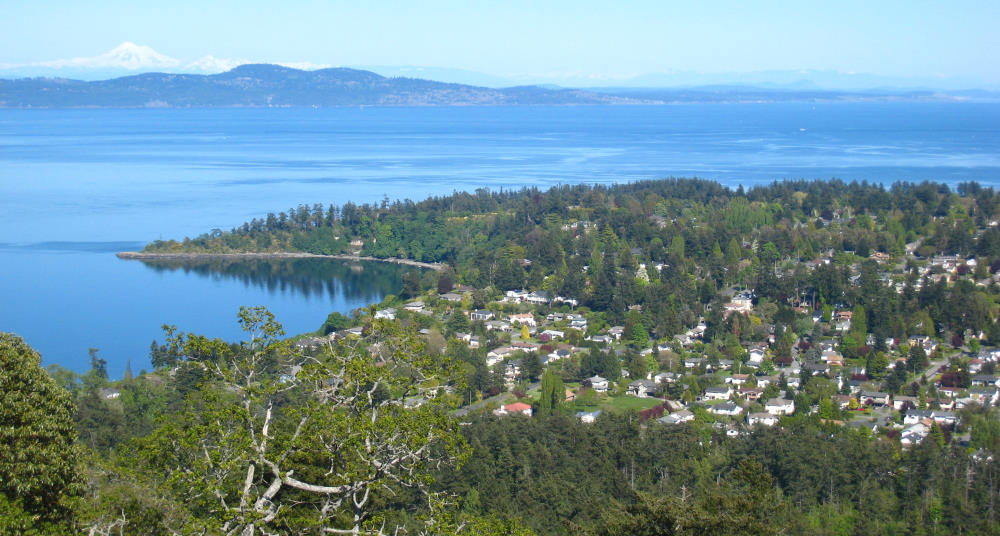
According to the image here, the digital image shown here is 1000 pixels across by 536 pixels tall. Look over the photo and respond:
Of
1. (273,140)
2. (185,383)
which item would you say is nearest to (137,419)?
(185,383)

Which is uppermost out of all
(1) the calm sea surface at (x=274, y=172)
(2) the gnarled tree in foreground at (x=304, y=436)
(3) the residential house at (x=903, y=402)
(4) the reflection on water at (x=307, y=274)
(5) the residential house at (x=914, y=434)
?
(2) the gnarled tree in foreground at (x=304, y=436)

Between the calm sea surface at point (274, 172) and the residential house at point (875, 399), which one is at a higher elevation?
the residential house at point (875, 399)

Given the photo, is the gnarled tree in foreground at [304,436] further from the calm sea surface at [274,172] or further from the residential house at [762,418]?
the calm sea surface at [274,172]

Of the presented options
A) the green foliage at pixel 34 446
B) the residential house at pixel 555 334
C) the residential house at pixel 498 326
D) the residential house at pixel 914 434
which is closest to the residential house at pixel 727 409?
the residential house at pixel 914 434

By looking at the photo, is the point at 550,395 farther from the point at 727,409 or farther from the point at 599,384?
the point at 727,409

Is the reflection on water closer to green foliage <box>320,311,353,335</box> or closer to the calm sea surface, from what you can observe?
the calm sea surface

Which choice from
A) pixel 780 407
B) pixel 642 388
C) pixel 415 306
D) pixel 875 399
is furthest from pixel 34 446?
pixel 415 306

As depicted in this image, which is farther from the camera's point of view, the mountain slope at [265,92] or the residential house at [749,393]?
the mountain slope at [265,92]

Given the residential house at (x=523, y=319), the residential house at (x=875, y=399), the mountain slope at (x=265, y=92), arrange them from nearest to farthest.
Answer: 1. the residential house at (x=875, y=399)
2. the residential house at (x=523, y=319)
3. the mountain slope at (x=265, y=92)
